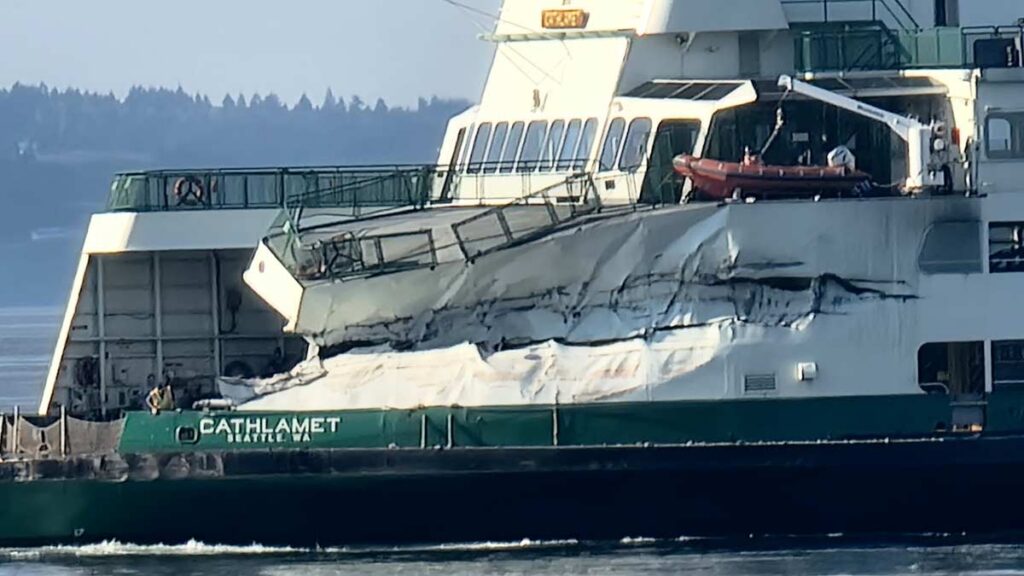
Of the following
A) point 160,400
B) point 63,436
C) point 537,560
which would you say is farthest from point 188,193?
point 537,560

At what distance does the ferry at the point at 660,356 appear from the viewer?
32.7 meters

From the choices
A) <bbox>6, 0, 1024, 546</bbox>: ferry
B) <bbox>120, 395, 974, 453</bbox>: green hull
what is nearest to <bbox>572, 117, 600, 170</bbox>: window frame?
<bbox>6, 0, 1024, 546</bbox>: ferry

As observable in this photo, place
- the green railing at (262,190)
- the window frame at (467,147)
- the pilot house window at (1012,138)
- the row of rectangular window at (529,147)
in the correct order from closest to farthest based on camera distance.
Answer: the pilot house window at (1012,138) < the row of rectangular window at (529,147) < the green railing at (262,190) < the window frame at (467,147)

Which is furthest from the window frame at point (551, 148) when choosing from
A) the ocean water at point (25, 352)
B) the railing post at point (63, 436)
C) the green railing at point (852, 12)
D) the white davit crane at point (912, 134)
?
the ocean water at point (25, 352)

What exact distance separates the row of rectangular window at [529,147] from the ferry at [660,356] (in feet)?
1.53

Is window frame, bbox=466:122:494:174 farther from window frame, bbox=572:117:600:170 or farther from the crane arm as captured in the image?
the crane arm

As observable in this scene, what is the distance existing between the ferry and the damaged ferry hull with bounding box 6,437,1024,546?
0.07ft

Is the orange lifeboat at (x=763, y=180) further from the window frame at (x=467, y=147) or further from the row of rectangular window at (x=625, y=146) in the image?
the window frame at (x=467, y=147)

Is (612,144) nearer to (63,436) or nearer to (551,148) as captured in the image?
(551,148)

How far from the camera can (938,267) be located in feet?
108

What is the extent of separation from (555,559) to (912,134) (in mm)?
5334

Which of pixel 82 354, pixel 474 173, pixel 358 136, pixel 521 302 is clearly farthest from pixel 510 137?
pixel 358 136

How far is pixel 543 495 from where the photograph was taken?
3272 centimetres

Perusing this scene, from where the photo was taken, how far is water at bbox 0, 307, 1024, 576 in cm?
3177
